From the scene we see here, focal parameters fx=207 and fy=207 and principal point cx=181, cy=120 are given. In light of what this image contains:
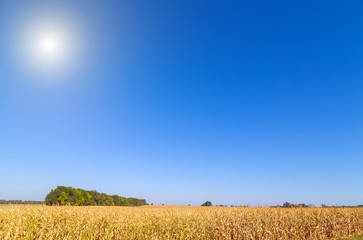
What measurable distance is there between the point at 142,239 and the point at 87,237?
248cm

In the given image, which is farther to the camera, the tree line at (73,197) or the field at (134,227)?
the tree line at (73,197)

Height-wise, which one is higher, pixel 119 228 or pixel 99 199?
pixel 119 228

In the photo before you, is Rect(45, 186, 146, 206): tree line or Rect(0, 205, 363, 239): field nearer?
Rect(0, 205, 363, 239): field

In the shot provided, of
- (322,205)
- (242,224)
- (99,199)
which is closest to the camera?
(242,224)

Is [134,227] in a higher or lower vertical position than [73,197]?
higher

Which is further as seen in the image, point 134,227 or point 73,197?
point 73,197

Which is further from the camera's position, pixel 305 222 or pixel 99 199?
pixel 99 199

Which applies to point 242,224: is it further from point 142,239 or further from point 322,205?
point 322,205

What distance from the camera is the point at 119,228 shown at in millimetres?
10352

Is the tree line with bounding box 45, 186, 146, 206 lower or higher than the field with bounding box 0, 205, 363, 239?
lower

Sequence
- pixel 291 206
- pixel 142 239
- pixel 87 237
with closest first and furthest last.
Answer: pixel 87 237
pixel 142 239
pixel 291 206

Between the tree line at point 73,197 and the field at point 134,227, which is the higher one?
the field at point 134,227

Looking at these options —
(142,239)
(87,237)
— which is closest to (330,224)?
(142,239)

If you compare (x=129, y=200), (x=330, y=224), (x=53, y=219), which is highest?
(x=53, y=219)
